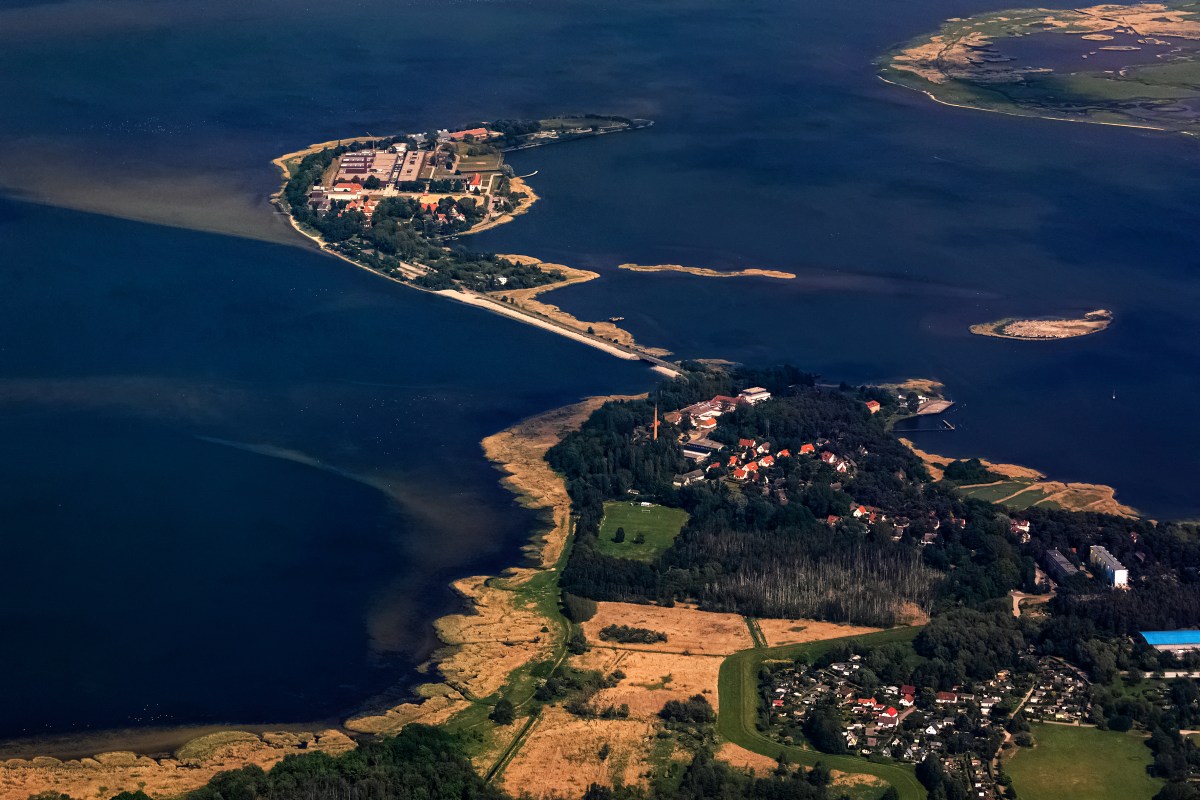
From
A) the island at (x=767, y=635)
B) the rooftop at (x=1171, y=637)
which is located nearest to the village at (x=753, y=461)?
the island at (x=767, y=635)

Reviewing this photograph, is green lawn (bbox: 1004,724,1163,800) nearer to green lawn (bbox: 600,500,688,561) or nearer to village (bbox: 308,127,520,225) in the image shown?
green lawn (bbox: 600,500,688,561)

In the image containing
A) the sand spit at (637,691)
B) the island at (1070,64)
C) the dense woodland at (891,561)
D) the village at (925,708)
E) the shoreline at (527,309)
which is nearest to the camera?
the sand spit at (637,691)

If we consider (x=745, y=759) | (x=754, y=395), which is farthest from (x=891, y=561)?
(x=754, y=395)

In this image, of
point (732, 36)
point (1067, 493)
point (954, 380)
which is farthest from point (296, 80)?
point (1067, 493)

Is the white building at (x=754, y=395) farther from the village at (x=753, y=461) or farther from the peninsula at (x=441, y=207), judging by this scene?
the peninsula at (x=441, y=207)

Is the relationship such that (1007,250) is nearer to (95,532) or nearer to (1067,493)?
(1067,493)

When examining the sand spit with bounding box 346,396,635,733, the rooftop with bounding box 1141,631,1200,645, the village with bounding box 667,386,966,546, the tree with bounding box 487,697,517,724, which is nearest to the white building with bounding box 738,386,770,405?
the village with bounding box 667,386,966,546
